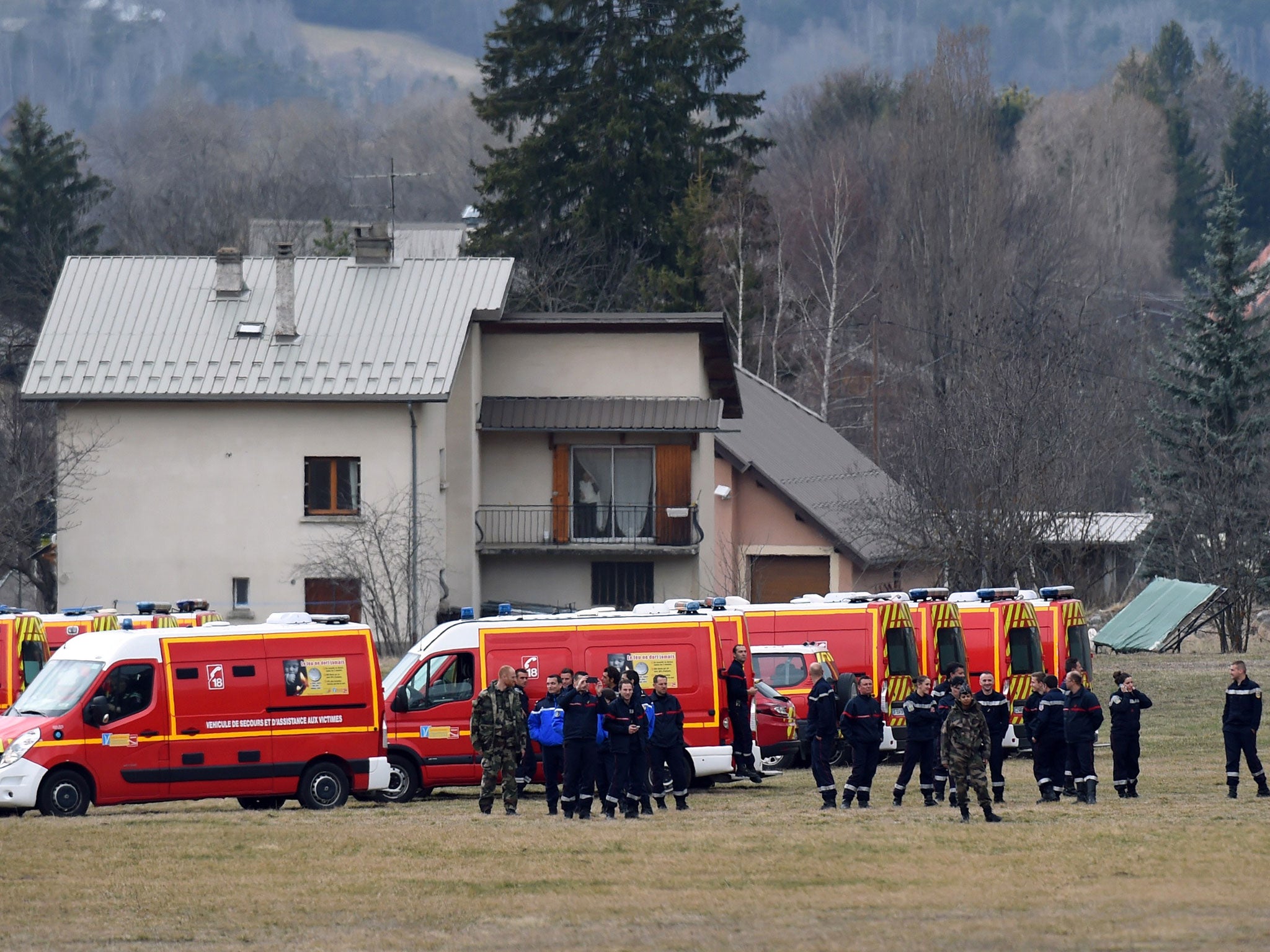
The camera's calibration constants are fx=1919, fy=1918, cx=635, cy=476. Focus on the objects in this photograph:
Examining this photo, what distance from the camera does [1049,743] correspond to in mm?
19516

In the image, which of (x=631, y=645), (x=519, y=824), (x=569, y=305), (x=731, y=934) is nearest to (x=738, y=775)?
(x=631, y=645)

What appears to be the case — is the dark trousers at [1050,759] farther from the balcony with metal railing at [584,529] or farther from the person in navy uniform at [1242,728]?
the balcony with metal railing at [584,529]

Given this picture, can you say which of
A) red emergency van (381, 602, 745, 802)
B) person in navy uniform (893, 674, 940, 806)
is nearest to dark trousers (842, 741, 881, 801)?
person in navy uniform (893, 674, 940, 806)

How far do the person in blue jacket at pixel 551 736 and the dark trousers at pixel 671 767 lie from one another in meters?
0.94

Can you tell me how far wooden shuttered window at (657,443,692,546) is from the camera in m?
43.1

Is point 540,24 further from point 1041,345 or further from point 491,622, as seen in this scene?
point 491,622

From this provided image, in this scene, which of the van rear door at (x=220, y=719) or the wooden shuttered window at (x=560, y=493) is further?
the wooden shuttered window at (x=560, y=493)

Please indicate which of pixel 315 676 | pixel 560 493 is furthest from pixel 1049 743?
pixel 560 493

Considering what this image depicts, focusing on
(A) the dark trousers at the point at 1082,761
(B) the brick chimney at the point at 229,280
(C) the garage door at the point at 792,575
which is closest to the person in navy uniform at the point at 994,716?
(A) the dark trousers at the point at 1082,761

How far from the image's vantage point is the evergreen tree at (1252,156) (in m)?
110

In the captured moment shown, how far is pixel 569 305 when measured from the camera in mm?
59625

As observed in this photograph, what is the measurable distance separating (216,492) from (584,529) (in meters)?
8.26

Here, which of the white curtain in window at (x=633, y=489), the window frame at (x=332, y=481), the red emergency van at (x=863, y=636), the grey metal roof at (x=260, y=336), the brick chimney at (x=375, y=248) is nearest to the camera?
the red emergency van at (x=863, y=636)

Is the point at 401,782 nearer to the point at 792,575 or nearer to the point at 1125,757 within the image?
the point at 1125,757
